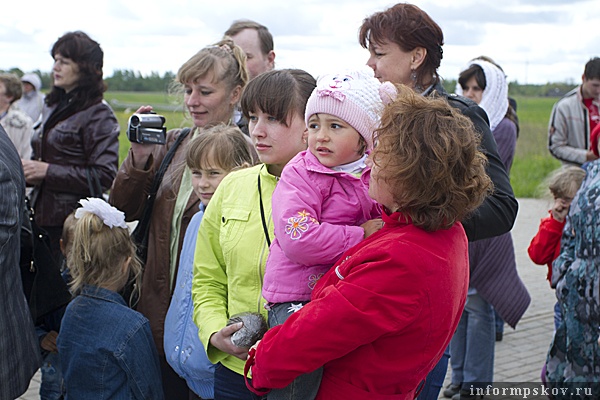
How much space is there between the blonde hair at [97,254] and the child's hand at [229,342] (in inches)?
43.7

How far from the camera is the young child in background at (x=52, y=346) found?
13.5ft

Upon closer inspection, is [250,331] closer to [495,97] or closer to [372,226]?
[372,226]

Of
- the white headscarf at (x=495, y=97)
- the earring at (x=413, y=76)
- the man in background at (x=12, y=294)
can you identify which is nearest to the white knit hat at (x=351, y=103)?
the earring at (x=413, y=76)

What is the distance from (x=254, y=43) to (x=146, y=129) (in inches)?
64.4

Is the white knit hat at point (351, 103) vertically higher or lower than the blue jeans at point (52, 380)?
higher

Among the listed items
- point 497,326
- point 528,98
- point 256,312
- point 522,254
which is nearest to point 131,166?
point 256,312

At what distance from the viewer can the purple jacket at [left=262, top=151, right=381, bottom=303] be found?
2.33 meters

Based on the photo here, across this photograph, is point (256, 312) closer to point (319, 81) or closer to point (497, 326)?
point (319, 81)

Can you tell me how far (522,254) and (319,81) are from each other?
28.9 ft

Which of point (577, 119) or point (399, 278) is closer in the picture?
point (399, 278)

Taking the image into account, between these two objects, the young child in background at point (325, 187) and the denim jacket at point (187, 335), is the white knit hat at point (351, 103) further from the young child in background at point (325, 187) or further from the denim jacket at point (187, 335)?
the denim jacket at point (187, 335)

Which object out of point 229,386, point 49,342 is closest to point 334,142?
point 229,386

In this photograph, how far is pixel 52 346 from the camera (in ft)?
13.5

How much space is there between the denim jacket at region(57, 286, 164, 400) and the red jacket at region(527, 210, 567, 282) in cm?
277
